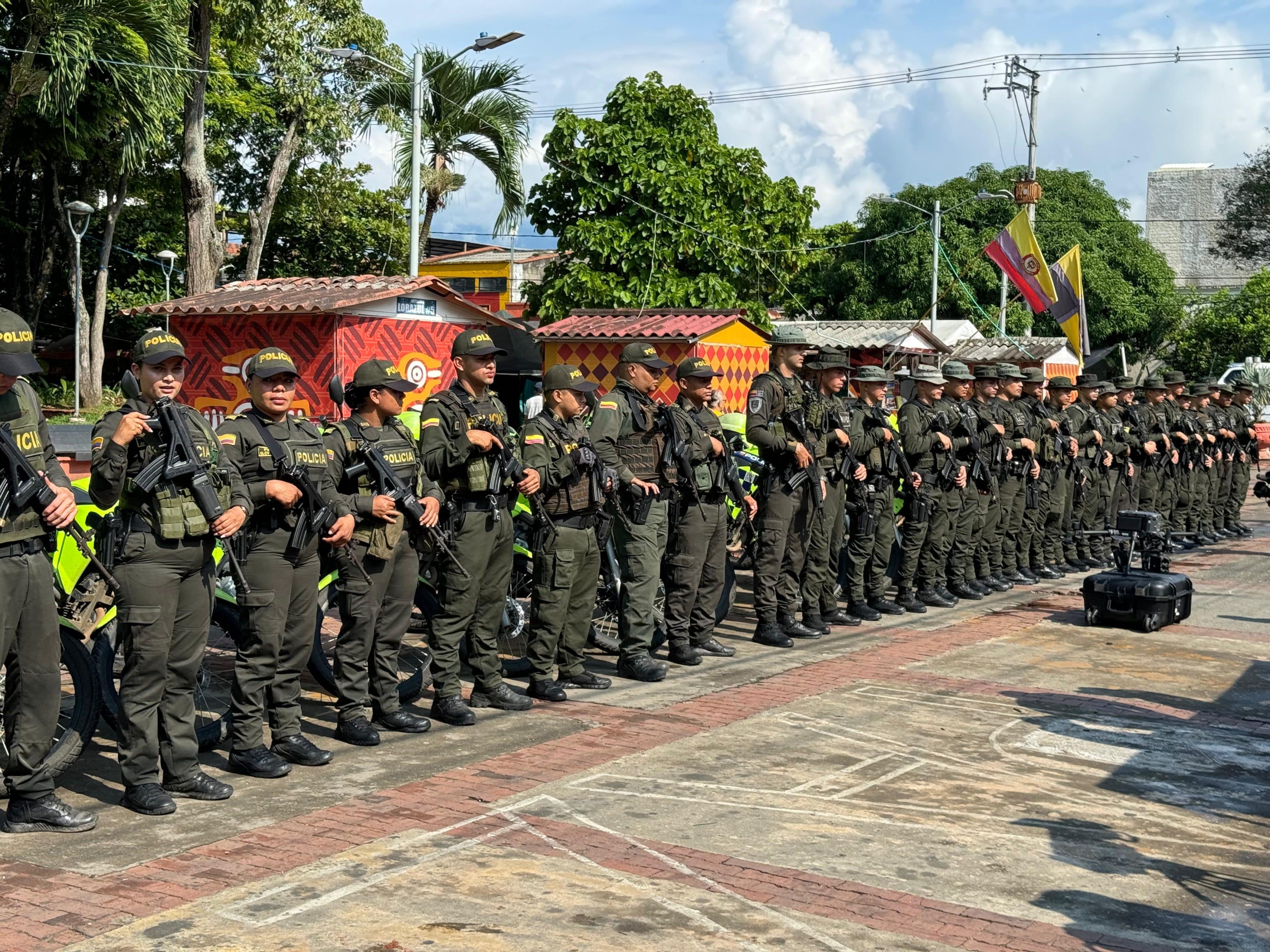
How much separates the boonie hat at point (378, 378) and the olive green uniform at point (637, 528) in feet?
5.69

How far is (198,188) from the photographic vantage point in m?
24.7

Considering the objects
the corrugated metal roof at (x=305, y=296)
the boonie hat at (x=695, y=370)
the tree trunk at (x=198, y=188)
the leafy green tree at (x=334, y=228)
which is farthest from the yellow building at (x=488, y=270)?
the boonie hat at (x=695, y=370)

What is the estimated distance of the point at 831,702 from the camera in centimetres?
818

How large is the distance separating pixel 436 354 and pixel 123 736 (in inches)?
494

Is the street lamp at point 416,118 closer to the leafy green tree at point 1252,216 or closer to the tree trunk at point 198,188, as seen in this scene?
the tree trunk at point 198,188

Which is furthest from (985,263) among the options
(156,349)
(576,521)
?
(156,349)

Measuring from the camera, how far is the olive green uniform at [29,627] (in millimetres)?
5301

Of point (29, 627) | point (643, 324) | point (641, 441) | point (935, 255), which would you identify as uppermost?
point (935, 255)

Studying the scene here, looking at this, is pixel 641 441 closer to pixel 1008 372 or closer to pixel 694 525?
pixel 694 525

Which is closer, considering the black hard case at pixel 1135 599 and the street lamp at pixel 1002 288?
the black hard case at pixel 1135 599

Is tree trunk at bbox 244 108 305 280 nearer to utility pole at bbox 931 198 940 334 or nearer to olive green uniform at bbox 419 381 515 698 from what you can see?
utility pole at bbox 931 198 940 334

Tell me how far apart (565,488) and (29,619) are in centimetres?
323

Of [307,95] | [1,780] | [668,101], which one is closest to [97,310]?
[307,95]

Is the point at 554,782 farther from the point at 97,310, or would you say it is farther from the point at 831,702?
the point at 97,310
